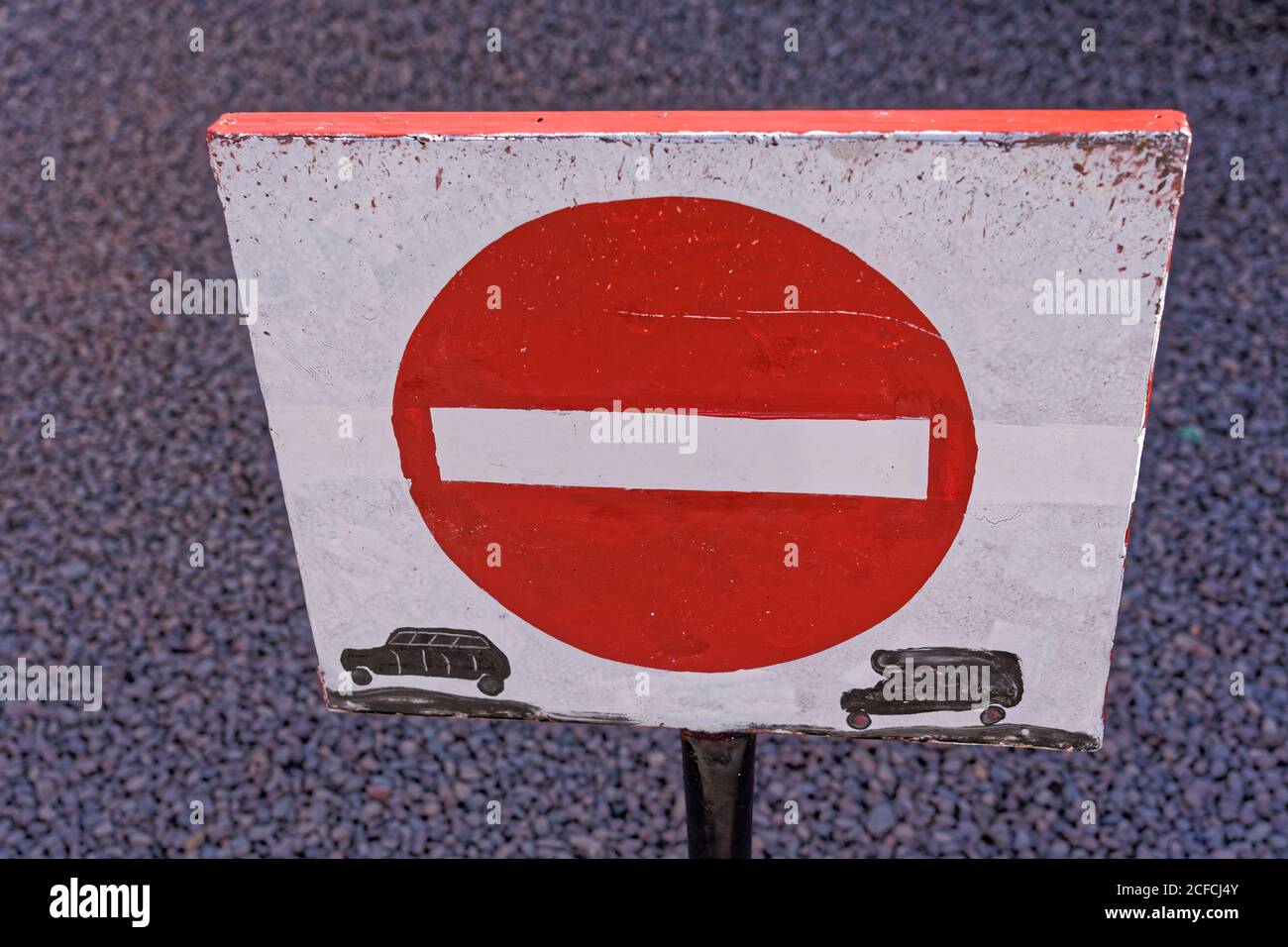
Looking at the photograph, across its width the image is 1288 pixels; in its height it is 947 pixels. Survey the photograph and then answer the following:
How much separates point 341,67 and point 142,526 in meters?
2.61

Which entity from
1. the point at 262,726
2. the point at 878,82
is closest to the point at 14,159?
the point at 262,726

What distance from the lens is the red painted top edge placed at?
0.89 meters

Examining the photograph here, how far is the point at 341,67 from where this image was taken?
475cm

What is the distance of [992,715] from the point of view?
1151 mm

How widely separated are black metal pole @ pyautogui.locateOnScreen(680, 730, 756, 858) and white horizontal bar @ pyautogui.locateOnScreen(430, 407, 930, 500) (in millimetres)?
377

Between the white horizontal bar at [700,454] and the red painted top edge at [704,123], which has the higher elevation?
the red painted top edge at [704,123]

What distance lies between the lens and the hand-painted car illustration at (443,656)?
1.20m

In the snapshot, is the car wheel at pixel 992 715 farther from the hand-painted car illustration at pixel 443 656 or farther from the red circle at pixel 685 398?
the hand-painted car illustration at pixel 443 656

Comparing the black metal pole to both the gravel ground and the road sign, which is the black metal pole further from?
the gravel ground

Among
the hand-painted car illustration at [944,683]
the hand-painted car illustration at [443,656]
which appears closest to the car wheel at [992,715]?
the hand-painted car illustration at [944,683]

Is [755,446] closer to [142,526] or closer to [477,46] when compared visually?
[142,526]

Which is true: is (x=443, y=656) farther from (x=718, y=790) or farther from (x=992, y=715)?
(x=992, y=715)

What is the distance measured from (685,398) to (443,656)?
1.42ft

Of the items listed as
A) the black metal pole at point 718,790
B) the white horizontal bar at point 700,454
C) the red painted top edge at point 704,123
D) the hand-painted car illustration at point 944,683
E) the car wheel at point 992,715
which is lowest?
the black metal pole at point 718,790
